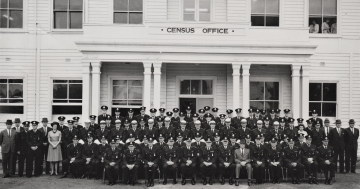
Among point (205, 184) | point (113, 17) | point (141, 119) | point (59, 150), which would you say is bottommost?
point (205, 184)

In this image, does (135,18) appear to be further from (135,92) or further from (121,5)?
(135,92)

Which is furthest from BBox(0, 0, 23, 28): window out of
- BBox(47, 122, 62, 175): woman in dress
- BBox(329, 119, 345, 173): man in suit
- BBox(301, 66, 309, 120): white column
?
BBox(329, 119, 345, 173): man in suit

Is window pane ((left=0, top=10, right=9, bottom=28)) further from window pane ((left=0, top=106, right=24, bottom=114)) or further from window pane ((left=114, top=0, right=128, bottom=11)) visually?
window pane ((left=114, top=0, right=128, bottom=11))

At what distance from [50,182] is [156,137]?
3.81 meters

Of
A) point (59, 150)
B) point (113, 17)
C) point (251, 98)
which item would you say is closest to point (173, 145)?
point (59, 150)

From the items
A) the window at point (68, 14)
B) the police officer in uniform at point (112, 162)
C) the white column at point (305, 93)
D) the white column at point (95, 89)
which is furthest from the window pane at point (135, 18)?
the white column at point (305, 93)

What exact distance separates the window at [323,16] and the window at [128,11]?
840cm

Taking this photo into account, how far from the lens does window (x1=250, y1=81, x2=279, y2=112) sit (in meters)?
17.4

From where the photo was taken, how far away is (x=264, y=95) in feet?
57.1

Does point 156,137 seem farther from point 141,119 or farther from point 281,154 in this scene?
point 281,154

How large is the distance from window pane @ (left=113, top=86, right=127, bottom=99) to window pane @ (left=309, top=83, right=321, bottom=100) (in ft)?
29.5

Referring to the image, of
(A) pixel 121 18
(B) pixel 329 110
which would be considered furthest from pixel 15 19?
(B) pixel 329 110

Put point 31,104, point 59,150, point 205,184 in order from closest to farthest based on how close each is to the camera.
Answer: point 205,184 < point 59,150 < point 31,104

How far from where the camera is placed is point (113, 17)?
17.5m
